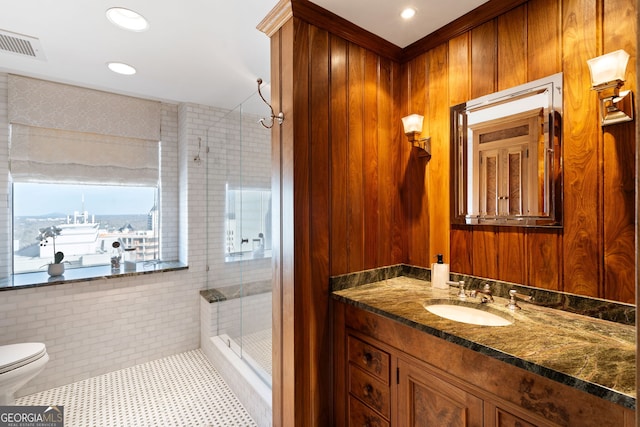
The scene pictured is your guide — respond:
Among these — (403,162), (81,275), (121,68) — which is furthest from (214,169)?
(403,162)

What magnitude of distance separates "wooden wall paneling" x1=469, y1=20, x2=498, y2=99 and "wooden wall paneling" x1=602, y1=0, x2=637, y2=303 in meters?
0.44

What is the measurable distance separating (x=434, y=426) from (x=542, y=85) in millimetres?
1603

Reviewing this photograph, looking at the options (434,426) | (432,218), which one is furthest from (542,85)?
(434,426)

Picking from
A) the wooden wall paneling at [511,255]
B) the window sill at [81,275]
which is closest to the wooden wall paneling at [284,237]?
the wooden wall paneling at [511,255]

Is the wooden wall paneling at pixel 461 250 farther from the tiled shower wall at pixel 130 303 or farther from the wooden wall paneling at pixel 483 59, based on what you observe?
the tiled shower wall at pixel 130 303

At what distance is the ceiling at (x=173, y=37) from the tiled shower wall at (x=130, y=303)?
581mm

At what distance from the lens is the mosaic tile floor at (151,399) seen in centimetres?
208

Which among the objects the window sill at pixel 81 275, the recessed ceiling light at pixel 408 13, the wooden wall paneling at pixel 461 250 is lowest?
the window sill at pixel 81 275

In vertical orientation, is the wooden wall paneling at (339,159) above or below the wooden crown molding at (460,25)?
below

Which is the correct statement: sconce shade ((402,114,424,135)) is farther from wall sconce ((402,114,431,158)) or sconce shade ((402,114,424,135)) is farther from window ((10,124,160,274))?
window ((10,124,160,274))

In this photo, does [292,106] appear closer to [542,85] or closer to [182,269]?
[542,85]

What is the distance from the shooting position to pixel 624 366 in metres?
0.88

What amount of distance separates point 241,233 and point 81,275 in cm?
146

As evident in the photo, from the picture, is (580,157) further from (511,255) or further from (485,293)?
(485,293)
